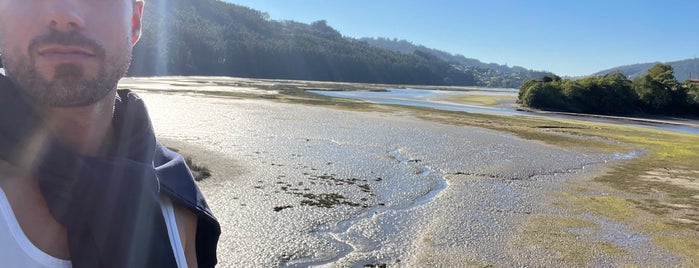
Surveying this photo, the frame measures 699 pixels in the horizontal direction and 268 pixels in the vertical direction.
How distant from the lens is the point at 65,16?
1.66 metres

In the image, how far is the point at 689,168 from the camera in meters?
24.7

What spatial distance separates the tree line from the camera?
249 feet

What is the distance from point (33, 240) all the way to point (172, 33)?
148 m

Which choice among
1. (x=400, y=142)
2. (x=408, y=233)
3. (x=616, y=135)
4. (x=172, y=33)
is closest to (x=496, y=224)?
(x=408, y=233)

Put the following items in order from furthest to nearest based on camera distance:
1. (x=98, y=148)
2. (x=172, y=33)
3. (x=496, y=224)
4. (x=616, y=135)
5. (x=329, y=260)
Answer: (x=172, y=33) < (x=616, y=135) < (x=496, y=224) < (x=329, y=260) < (x=98, y=148)

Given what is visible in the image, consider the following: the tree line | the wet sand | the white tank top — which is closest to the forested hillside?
the tree line

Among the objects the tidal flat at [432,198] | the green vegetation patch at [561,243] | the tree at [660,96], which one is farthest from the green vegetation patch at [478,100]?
the green vegetation patch at [561,243]

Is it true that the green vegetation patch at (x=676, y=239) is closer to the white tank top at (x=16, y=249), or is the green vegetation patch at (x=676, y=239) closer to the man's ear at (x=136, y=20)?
the man's ear at (x=136, y=20)

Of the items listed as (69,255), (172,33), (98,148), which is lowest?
(69,255)

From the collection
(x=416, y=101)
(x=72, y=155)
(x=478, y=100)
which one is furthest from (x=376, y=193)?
(x=478, y=100)

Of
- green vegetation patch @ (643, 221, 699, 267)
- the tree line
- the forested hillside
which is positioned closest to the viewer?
green vegetation patch @ (643, 221, 699, 267)

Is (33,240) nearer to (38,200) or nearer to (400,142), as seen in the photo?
(38,200)

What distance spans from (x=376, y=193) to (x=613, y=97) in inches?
2857

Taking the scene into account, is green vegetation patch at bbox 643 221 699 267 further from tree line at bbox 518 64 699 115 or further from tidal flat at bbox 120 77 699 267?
tree line at bbox 518 64 699 115
